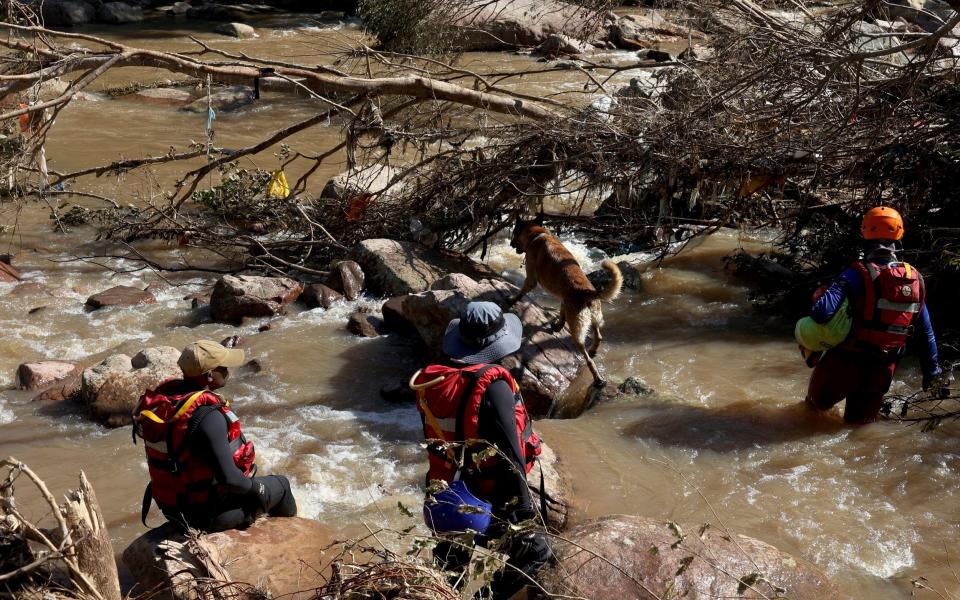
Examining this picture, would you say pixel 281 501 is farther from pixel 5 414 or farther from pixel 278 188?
pixel 278 188

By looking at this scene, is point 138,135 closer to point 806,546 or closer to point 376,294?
point 376,294

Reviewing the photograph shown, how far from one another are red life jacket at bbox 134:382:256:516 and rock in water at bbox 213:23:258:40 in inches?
885

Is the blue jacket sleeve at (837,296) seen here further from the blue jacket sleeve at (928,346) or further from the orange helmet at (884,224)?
the blue jacket sleeve at (928,346)

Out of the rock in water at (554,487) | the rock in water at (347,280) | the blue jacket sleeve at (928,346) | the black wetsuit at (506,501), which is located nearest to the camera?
the black wetsuit at (506,501)

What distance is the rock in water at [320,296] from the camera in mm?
9164

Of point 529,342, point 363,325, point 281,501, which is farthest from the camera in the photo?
point 363,325

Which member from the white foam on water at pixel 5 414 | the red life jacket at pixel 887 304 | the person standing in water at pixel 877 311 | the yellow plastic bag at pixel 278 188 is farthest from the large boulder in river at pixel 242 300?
the red life jacket at pixel 887 304

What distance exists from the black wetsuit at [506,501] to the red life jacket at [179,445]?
1.20m

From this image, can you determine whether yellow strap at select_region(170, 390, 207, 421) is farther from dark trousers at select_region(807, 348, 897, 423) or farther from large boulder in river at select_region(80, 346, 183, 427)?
dark trousers at select_region(807, 348, 897, 423)

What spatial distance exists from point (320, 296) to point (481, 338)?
561cm

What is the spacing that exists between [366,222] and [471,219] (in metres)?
1.41

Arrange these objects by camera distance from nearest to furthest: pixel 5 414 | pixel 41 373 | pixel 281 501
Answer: pixel 281 501
pixel 5 414
pixel 41 373

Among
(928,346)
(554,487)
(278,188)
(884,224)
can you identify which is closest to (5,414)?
(278,188)

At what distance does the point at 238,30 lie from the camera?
24844mm
